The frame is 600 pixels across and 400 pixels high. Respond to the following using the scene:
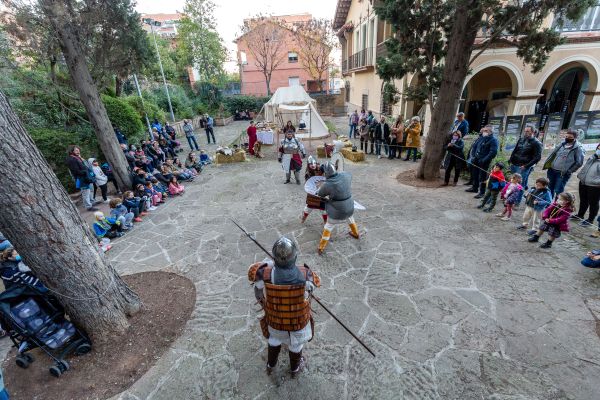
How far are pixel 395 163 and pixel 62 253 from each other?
10.2m

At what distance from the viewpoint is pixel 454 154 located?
809cm

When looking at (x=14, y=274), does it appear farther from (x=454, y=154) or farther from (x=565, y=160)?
(x=565, y=160)

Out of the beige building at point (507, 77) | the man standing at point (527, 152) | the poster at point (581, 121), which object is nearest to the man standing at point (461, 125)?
the man standing at point (527, 152)

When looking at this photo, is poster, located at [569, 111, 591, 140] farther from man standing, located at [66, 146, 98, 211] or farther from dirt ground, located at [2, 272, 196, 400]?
man standing, located at [66, 146, 98, 211]

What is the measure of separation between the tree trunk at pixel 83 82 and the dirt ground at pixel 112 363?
5818 mm

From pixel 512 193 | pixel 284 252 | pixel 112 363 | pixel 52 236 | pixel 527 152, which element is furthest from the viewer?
pixel 527 152

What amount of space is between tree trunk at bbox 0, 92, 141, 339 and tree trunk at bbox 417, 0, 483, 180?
8.25 meters

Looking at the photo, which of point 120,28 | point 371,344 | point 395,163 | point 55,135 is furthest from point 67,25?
point 395,163

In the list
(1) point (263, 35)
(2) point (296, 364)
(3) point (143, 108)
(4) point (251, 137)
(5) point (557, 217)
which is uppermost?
(1) point (263, 35)

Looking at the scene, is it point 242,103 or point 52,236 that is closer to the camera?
point 52,236

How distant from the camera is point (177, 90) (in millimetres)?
22781

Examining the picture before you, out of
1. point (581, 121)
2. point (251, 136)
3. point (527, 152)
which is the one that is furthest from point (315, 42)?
point (527, 152)

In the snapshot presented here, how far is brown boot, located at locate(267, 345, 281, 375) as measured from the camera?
3089 millimetres

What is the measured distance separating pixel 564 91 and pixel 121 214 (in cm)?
2028
